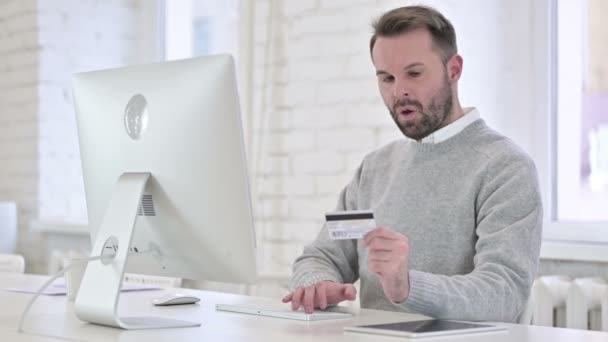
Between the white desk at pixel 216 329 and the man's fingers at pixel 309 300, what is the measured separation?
0.29ft

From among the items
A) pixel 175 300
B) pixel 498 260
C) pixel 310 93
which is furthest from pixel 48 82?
pixel 498 260

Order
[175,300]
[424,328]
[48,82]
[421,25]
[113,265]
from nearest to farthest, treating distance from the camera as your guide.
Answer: [424,328]
[113,265]
[175,300]
[421,25]
[48,82]

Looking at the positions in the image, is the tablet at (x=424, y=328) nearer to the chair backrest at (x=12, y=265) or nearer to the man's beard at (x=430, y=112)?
the man's beard at (x=430, y=112)

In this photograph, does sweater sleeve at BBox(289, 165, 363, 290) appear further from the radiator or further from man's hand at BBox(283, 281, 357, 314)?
the radiator

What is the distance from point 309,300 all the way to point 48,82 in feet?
8.67

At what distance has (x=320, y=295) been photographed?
1.84 m

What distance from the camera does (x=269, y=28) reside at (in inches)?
126

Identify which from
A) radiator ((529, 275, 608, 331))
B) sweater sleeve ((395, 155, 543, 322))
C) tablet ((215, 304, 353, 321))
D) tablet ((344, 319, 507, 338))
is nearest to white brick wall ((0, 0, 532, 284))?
radiator ((529, 275, 608, 331))

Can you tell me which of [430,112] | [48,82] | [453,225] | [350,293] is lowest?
[350,293]

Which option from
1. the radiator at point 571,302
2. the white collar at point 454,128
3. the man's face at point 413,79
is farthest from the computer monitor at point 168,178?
the radiator at point 571,302

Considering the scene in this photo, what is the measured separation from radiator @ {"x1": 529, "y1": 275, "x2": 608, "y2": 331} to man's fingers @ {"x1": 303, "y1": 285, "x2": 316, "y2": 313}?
771mm

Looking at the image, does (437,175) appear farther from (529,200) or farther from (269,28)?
(269,28)

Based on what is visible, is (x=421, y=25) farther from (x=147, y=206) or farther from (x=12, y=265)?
(x=12, y=265)

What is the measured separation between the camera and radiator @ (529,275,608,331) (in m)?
2.37
